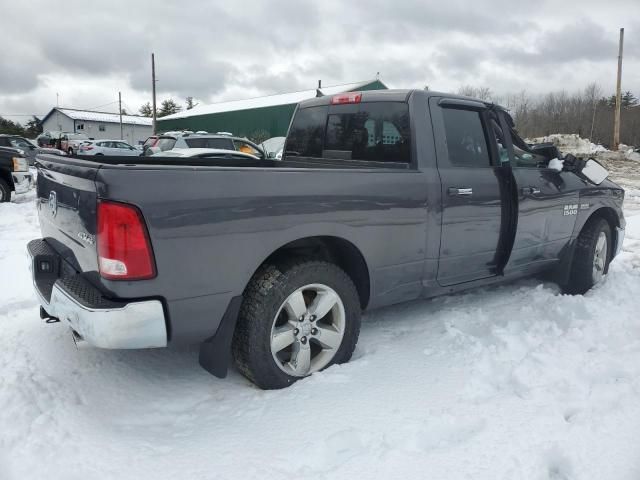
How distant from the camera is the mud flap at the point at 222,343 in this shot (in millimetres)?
2586

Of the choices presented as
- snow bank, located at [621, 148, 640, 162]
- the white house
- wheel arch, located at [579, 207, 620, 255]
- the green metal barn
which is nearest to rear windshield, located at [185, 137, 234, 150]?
wheel arch, located at [579, 207, 620, 255]

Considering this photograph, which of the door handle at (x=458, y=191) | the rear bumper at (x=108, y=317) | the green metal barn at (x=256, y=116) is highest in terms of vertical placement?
the green metal barn at (x=256, y=116)

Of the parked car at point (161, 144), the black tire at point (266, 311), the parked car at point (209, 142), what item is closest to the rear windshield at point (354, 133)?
the black tire at point (266, 311)

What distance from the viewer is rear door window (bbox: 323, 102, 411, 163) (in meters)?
3.47

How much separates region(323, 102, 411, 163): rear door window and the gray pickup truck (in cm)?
1

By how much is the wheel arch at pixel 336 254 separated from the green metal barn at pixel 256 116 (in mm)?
27290

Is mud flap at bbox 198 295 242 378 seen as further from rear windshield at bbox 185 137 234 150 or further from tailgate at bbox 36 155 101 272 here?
rear windshield at bbox 185 137 234 150

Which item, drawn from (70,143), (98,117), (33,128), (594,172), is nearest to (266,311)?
(594,172)

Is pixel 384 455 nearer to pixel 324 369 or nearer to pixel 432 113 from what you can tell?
pixel 324 369

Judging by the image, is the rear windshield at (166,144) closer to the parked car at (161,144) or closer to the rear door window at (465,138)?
the parked car at (161,144)

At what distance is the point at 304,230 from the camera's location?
109 inches

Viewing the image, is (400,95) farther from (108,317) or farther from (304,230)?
(108,317)

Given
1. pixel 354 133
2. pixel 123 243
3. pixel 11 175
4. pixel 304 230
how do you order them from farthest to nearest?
pixel 11 175, pixel 354 133, pixel 304 230, pixel 123 243

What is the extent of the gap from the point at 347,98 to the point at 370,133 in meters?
0.43
